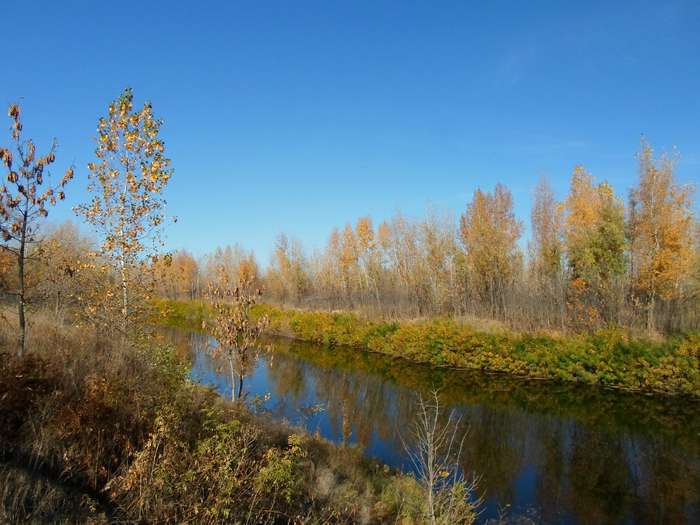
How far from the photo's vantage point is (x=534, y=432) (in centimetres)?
1316

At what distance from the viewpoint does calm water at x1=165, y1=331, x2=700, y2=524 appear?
29.7 feet

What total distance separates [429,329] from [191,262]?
55.3m

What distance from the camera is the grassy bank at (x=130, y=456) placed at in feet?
14.7

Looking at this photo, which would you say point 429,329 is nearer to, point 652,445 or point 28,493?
point 652,445

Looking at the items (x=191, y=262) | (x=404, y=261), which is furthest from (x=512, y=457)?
(x=191, y=262)

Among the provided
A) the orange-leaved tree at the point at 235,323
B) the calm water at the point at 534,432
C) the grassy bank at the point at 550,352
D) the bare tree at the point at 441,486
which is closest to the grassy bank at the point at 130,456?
the bare tree at the point at 441,486

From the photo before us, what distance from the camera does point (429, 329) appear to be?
76.9 ft

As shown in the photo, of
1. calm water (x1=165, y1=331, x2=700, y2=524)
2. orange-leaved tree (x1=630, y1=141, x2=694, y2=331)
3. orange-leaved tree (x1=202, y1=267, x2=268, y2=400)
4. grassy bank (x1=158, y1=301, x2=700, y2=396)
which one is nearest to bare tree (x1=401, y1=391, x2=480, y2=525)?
calm water (x1=165, y1=331, x2=700, y2=524)

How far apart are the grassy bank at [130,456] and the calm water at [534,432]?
3.31 m

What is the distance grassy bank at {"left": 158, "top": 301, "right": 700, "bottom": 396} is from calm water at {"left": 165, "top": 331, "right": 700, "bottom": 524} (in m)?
0.75

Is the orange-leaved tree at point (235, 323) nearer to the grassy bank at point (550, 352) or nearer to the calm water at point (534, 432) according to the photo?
the calm water at point (534, 432)

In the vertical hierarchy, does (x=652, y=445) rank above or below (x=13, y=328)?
below

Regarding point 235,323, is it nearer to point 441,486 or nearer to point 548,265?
point 441,486

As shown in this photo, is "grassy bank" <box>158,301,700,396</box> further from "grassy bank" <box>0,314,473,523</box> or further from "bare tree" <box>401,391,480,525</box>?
"bare tree" <box>401,391,480,525</box>
